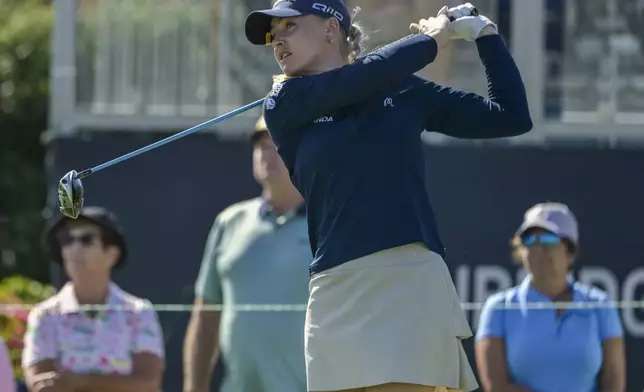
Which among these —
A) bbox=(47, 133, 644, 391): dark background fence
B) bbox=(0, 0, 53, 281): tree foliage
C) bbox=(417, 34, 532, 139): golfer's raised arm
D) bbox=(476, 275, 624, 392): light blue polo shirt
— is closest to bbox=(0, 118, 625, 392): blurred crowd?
bbox=(476, 275, 624, 392): light blue polo shirt

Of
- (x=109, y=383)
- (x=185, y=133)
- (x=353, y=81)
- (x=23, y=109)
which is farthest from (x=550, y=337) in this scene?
(x=23, y=109)

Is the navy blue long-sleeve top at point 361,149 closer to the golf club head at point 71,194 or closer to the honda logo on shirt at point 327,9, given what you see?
the honda logo on shirt at point 327,9

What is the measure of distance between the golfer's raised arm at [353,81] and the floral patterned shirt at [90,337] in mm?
2960

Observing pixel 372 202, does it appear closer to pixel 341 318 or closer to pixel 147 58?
pixel 341 318

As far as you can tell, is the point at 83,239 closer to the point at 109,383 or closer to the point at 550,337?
the point at 109,383

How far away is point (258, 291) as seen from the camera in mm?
6473

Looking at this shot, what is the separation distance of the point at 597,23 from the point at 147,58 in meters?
2.71

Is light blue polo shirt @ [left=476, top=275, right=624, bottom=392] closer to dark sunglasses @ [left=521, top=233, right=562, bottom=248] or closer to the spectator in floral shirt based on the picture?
dark sunglasses @ [left=521, top=233, right=562, bottom=248]

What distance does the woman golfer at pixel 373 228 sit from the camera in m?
3.40

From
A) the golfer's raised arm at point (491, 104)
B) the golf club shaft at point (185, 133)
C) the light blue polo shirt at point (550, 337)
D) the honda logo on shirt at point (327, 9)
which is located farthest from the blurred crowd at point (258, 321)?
the honda logo on shirt at point (327, 9)

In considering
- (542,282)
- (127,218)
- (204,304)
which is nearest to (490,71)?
(542,282)

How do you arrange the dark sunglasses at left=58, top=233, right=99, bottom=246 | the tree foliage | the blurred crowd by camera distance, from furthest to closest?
the tree foliage, the dark sunglasses at left=58, top=233, right=99, bottom=246, the blurred crowd

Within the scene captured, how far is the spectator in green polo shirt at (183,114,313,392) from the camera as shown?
6305 mm

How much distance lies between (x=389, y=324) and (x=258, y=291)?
10.2 feet
